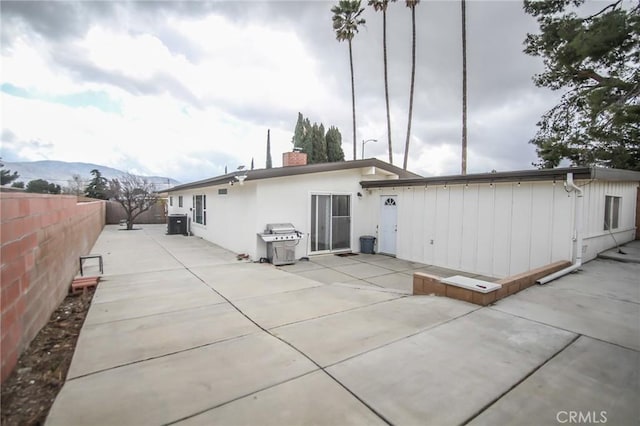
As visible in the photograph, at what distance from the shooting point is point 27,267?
3312 mm

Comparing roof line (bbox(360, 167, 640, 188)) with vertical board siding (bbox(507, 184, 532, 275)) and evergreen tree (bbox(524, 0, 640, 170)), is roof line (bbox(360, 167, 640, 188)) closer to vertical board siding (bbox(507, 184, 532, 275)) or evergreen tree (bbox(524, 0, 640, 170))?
vertical board siding (bbox(507, 184, 532, 275))

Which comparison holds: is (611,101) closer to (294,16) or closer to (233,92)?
(294,16)

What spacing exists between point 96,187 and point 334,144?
21.1 meters

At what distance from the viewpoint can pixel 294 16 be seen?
413 inches

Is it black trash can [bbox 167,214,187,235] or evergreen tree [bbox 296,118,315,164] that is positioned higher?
evergreen tree [bbox 296,118,315,164]

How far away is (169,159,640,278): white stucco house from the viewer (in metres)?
6.88

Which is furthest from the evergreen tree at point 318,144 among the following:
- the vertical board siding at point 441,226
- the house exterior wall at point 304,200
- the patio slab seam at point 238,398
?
the patio slab seam at point 238,398

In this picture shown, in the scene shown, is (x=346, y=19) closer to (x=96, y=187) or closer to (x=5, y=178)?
(x=5, y=178)

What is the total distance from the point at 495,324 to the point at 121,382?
13.7ft

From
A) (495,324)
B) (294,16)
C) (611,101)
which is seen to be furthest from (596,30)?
(495,324)

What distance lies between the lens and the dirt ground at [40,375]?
2.32 m

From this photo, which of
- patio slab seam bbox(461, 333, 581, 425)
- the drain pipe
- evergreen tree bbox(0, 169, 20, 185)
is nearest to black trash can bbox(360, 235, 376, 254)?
the drain pipe

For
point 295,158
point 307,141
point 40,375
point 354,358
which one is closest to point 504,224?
point 354,358

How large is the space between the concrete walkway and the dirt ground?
119 mm
